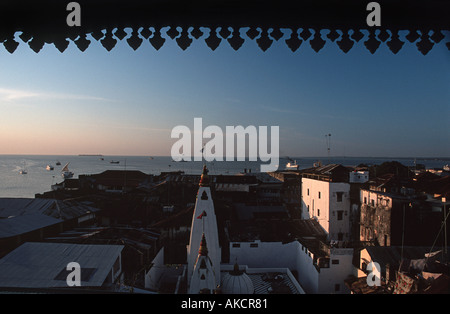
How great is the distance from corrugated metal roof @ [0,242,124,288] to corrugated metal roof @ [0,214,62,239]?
142 inches

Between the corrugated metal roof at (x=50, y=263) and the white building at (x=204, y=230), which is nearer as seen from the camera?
the corrugated metal roof at (x=50, y=263)

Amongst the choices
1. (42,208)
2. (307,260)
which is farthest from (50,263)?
(307,260)

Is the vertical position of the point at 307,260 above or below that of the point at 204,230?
below

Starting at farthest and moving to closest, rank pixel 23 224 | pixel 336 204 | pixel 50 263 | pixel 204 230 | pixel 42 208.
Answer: pixel 336 204, pixel 42 208, pixel 23 224, pixel 204 230, pixel 50 263

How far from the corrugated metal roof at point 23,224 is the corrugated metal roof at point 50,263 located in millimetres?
3612

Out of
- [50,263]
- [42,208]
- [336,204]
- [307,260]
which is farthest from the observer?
[336,204]

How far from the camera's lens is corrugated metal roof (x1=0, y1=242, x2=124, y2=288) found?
405 inches

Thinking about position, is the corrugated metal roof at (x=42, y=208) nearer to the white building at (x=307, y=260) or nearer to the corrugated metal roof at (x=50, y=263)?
the corrugated metal roof at (x=50, y=263)

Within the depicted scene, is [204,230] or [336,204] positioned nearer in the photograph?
[204,230]

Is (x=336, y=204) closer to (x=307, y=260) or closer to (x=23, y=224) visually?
(x=307, y=260)

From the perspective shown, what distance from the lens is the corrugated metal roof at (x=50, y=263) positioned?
10.3m

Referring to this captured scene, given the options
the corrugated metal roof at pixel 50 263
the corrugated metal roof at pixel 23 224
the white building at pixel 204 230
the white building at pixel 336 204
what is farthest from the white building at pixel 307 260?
the corrugated metal roof at pixel 23 224

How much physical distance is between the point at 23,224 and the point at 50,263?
6.90 metres

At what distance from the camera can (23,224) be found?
54.7 feet
